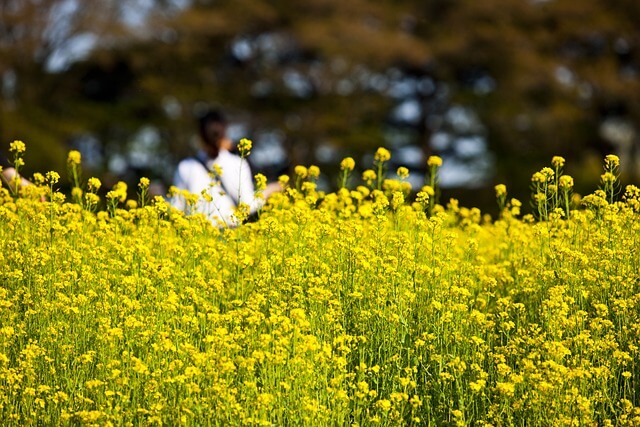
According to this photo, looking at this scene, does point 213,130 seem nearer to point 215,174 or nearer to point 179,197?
point 215,174

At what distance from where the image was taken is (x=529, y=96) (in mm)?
32656

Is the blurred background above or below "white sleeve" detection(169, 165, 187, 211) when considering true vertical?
above

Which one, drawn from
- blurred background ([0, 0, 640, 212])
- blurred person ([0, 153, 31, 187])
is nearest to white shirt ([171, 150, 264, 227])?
blurred person ([0, 153, 31, 187])

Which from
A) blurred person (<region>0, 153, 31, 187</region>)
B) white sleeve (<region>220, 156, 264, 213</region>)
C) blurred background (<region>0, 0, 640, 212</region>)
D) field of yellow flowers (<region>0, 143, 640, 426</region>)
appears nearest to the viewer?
field of yellow flowers (<region>0, 143, 640, 426</region>)

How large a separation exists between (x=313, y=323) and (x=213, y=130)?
3.22 m

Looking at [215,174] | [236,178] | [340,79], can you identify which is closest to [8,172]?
[215,174]

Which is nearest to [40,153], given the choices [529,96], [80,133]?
[80,133]

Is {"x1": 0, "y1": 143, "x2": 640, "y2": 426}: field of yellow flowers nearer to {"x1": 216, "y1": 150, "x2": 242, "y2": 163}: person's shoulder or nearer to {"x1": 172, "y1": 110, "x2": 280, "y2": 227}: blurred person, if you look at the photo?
{"x1": 172, "y1": 110, "x2": 280, "y2": 227}: blurred person

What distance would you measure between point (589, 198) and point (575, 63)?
2587 cm

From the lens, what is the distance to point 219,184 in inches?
344

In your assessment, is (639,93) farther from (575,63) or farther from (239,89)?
(239,89)

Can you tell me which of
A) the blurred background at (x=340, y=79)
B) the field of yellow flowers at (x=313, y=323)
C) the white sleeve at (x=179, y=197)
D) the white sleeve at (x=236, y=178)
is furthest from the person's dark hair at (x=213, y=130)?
the blurred background at (x=340, y=79)

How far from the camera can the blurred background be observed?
98.5 ft

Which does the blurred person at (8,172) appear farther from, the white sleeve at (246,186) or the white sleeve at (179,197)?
the white sleeve at (246,186)
